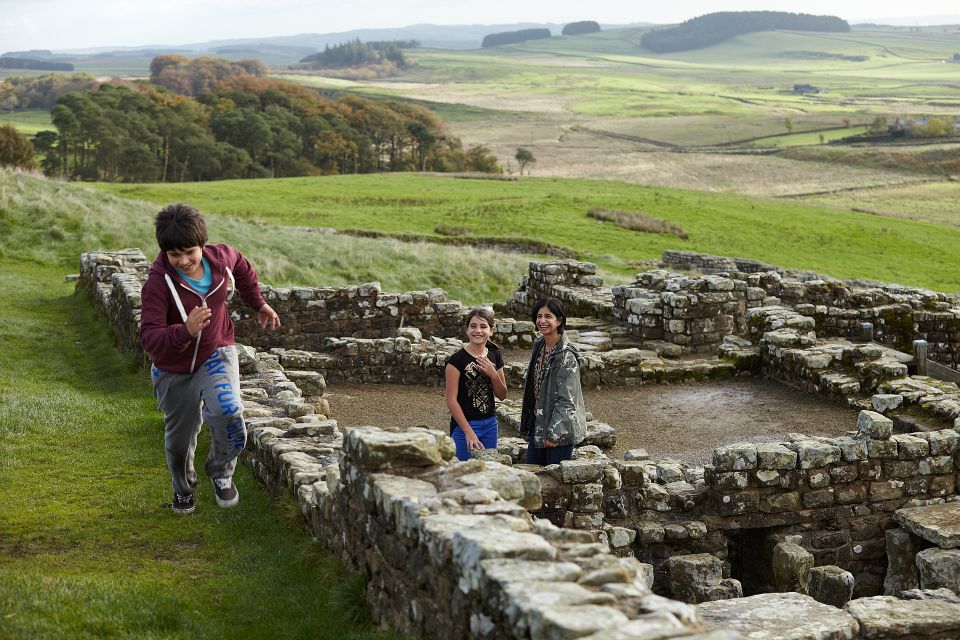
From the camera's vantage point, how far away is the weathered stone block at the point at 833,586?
32.6ft

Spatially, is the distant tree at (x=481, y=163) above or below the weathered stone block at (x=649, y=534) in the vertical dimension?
below

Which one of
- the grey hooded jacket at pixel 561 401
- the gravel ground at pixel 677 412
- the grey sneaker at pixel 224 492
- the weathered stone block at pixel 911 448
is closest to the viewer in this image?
the grey sneaker at pixel 224 492

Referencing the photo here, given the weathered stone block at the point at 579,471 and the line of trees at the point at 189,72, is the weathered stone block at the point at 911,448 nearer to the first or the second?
the weathered stone block at the point at 579,471

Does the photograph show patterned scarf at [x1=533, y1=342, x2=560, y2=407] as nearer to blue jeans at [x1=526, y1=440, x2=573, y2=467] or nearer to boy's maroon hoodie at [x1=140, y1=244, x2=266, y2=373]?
blue jeans at [x1=526, y1=440, x2=573, y2=467]

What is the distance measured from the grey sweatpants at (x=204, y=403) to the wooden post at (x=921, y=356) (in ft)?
43.8

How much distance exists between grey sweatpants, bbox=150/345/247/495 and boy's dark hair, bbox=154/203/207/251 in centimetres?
101

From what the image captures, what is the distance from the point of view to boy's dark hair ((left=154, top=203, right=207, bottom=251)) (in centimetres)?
880

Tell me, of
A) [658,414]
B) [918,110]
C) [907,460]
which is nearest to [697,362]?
[658,414]

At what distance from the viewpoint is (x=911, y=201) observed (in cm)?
8138

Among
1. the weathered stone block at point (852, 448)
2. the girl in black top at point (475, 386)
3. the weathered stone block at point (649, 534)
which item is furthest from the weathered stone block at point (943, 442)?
the girl in black top at point (475, 386)

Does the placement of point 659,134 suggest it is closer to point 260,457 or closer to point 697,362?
point 697,362

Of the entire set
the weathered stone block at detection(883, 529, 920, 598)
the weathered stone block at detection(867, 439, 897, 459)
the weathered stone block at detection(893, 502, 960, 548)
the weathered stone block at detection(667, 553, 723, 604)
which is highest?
the weathered stone block at detection(867, 439, 897, 459)

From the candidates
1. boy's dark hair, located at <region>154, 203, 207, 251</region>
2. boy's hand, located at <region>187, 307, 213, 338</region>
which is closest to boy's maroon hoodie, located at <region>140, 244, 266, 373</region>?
boy's hand, located at <region>187, 307, 213, 338</region>

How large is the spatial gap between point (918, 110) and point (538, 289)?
168766 millimetres
